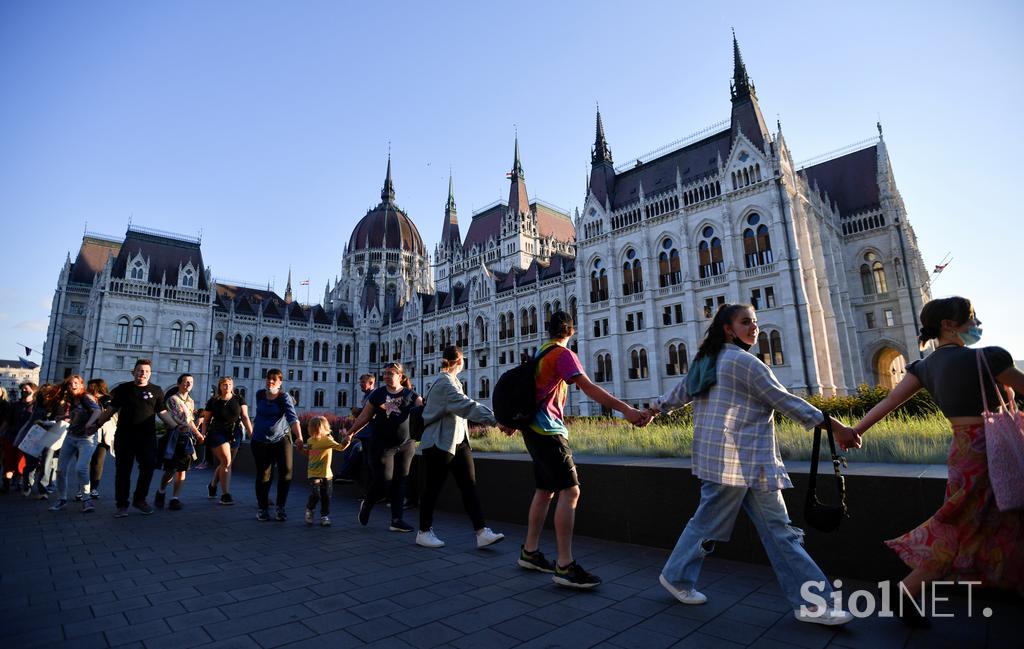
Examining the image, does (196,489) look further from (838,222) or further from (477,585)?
(838,222)

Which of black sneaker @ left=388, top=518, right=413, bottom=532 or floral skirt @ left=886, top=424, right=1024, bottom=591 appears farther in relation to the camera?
black sneaker @ left=388, top=518, right=413, bottom=532

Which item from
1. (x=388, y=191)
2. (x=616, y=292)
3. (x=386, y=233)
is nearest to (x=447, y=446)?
(x=616, y=292)

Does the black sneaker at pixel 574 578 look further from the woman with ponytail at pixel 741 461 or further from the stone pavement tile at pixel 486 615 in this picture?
the woman with ponytail at pixel 741 461

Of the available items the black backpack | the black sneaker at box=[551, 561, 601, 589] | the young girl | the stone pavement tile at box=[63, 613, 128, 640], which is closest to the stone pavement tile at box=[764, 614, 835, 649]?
the black sneaker at box=[551, 561, 601, 589]

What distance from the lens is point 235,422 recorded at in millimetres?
8930

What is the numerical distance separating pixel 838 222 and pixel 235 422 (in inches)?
1667

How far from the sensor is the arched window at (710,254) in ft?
110

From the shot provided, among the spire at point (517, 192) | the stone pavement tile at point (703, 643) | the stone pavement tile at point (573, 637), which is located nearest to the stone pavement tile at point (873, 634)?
the stone pavement tile at point (703, 643)

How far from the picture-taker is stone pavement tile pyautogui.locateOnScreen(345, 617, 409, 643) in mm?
3237

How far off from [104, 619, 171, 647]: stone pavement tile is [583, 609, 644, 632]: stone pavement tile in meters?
2.89

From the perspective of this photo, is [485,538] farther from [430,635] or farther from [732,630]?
[732,630]

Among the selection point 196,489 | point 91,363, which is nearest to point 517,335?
point 196,489

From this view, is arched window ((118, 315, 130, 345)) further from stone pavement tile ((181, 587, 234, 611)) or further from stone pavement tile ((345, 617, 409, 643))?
stone pavement tile ((345, 617, 409, 643))

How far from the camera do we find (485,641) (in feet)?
10.3
